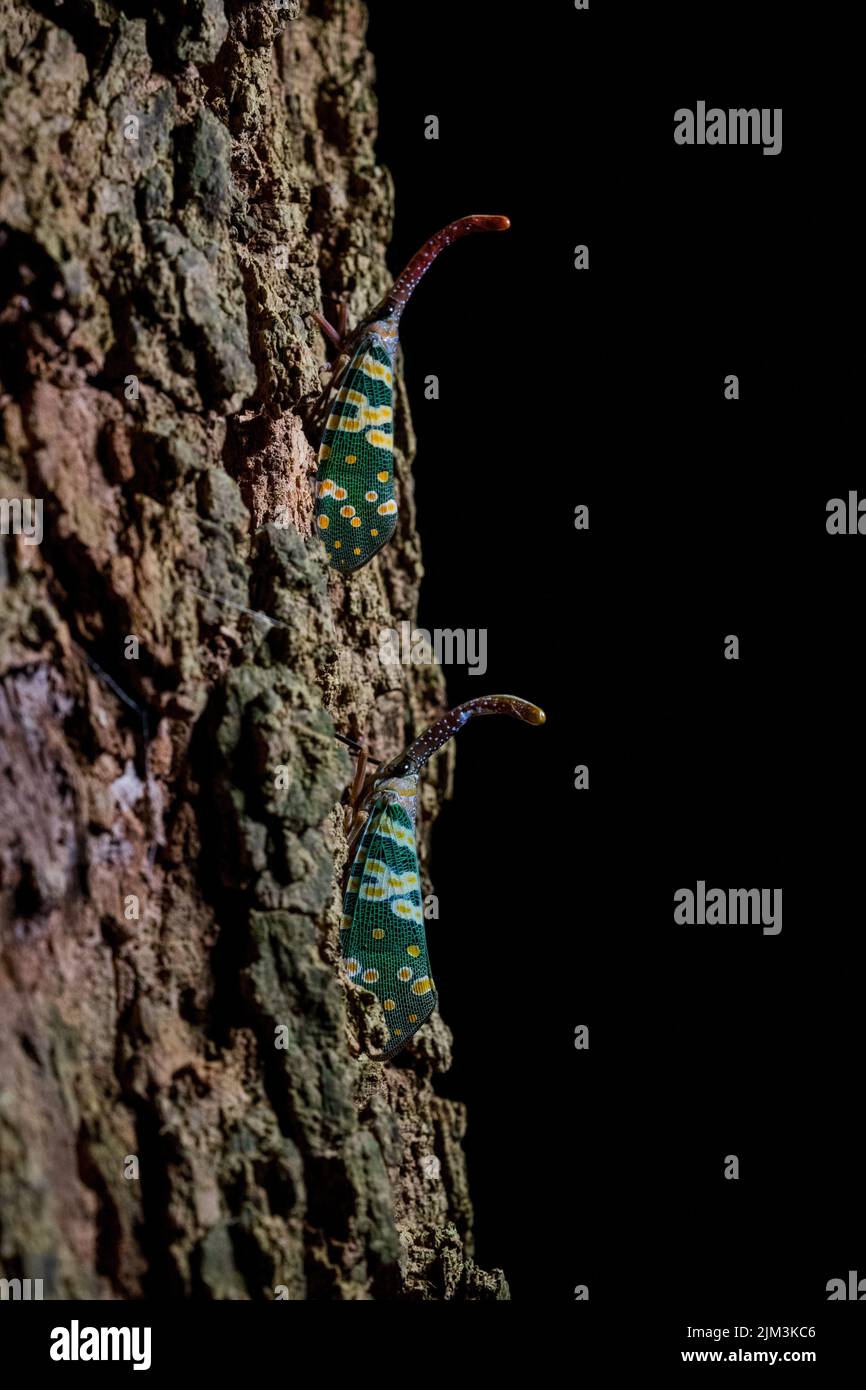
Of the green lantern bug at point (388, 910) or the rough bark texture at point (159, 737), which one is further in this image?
the green lantern bug at point (388, 910)

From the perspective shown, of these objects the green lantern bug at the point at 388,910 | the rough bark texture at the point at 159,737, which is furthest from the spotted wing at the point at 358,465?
the green lantern bug at the point at 388,910

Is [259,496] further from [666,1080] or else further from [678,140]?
[666,1080]

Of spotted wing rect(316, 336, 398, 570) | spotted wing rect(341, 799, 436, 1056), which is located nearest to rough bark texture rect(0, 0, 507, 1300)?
spotted wing rect(341, 799, 436, 1056)

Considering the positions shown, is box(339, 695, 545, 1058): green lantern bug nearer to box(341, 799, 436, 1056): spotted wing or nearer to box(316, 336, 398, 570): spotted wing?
box(341, 799, 436, 1056): spotted wing

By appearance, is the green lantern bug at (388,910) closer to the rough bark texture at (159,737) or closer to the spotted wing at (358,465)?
the rough bark texture at (159,737)

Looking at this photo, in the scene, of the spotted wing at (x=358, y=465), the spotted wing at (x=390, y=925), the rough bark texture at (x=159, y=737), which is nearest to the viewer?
the rough bark texture at (x=159, y=737)

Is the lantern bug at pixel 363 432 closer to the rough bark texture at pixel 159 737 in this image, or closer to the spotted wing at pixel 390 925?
the rough bark texture at pixel 159 737

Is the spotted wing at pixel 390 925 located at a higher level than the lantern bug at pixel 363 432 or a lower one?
lower

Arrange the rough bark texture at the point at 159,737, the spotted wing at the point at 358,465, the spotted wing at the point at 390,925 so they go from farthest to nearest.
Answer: the spotted wing at the point at 358,465, the spotted wing at the point at 390,925, the rough bark texture at the point at 159,737

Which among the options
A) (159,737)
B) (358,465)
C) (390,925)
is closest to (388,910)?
(390,925)
